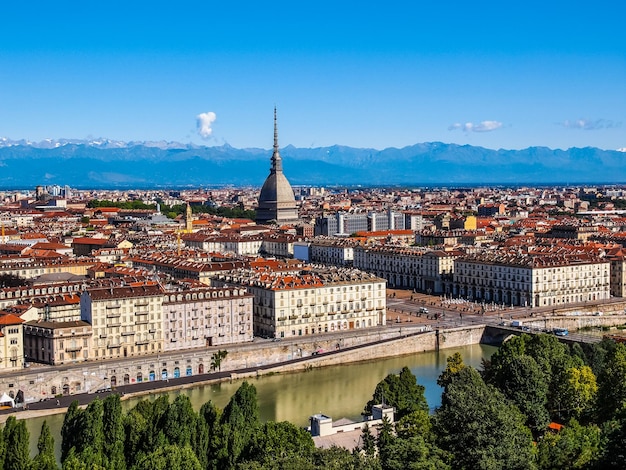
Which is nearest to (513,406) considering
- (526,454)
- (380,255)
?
(526,454)

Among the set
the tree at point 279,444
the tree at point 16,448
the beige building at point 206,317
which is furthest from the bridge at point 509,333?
the tree at point 16,448

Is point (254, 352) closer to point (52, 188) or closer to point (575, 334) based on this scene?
point (575, 334)

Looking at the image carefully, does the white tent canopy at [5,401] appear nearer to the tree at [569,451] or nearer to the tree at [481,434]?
the tree at [481,434]

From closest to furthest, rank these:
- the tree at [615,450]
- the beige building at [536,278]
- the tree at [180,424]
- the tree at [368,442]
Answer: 1. the tree at [615,450]
2. the tree at [368,442]
3. the tree at [180,424]
4. the beige building at [536,278]

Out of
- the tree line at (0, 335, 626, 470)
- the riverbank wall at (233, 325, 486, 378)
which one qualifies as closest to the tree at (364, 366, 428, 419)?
the tree line at (0, 335, 626, 470)

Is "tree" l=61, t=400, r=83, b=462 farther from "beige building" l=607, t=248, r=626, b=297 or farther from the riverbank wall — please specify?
"beige building" l=607, t=248, r=626, b=297

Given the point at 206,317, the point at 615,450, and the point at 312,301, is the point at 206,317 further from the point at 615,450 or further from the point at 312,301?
the point at 615,450

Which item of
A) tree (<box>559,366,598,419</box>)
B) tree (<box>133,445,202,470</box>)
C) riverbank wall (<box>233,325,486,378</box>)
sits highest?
tree (<box>133,445,202,470</box>)
